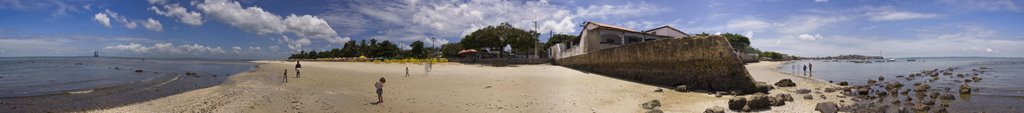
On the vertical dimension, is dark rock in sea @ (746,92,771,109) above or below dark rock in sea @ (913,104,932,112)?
above

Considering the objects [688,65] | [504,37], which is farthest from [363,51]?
[688,65]

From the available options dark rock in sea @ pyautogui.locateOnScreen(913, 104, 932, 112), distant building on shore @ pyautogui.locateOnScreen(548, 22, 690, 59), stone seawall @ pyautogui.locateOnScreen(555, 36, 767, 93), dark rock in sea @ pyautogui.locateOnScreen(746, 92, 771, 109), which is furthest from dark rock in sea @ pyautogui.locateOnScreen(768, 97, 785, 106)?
distant building on shore @ pyautogui.locateOnScreen(548, 22, 690, 59)

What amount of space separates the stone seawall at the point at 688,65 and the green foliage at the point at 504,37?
26.3 metres

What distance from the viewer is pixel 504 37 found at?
4956cm

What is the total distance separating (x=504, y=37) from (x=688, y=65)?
33.0 metres

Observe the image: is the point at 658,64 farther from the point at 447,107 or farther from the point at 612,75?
the point at 447,107

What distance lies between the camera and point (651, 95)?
14156mm

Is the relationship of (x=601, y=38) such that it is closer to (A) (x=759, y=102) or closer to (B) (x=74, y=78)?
(A) (x=759, y=102)

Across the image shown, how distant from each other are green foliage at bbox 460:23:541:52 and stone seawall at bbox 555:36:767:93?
26285 mm

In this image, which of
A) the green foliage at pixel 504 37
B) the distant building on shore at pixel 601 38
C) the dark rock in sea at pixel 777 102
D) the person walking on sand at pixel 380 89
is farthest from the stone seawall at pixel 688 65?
the green foliage at pixel 504 37

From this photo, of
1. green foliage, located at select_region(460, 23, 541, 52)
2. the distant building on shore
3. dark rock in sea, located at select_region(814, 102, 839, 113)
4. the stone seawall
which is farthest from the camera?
green foliage, located at select_region(460, 23, 541, 52)

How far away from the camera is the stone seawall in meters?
15.5

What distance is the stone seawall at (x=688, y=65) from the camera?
15.5 meters

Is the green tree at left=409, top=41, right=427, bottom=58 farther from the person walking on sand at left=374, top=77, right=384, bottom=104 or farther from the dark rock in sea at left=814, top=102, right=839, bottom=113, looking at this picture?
the dark rock in sea at left=814, top=102, right=839, bottom=113
